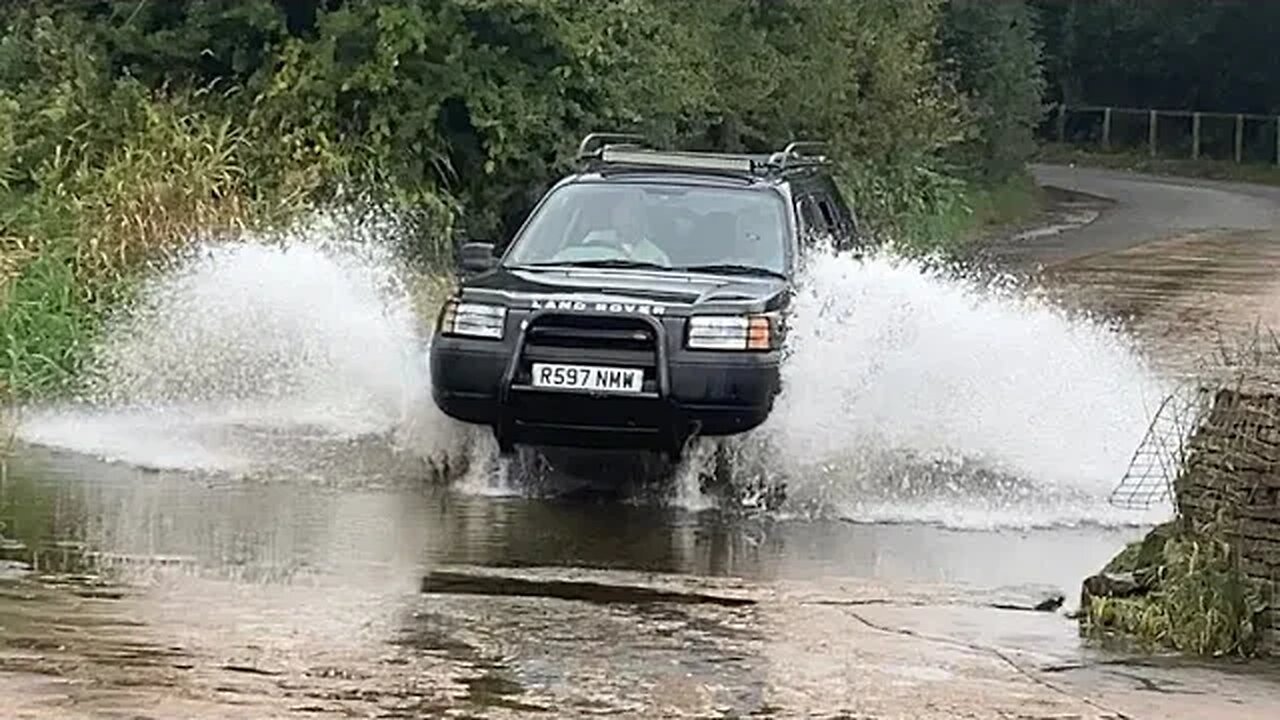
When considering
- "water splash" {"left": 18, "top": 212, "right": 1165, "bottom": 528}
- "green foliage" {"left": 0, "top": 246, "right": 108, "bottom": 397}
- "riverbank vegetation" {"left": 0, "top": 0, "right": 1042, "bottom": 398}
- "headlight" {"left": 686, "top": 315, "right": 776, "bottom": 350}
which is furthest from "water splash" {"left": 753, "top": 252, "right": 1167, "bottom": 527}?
"riverbank vegetation" {"left": 0, "top": 0, "right": 1042, "bottom": 398}

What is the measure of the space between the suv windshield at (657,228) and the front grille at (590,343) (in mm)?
1194

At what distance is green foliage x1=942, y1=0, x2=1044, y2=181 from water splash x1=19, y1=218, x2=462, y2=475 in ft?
83.7

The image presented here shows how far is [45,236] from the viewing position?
1784cm

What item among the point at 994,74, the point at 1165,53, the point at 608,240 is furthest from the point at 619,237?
the point at 1165,53

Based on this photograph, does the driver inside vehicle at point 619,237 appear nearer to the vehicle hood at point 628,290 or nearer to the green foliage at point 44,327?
the vehicle hood at point 628,290

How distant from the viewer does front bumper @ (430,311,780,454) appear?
39.5 feet

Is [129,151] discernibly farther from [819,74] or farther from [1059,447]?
[819,74]

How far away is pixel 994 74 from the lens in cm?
4141

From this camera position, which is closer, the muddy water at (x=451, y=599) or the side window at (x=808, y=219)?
the muddy water at (x=451, y=599)

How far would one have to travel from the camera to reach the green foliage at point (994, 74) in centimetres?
4066

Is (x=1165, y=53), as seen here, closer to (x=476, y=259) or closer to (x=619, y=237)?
(x=619, y=237)

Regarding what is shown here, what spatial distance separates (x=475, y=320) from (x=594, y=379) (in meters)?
0.68

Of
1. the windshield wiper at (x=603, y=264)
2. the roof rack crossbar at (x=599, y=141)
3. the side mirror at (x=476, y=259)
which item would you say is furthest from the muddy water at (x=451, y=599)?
the roof rack crossbar at (x=599, y=141)

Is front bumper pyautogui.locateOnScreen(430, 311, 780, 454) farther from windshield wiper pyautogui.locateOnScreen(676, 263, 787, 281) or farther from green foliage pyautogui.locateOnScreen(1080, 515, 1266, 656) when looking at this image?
green foliage pyautogui.locateOnScreen(1080, 515, 1266, 656)
